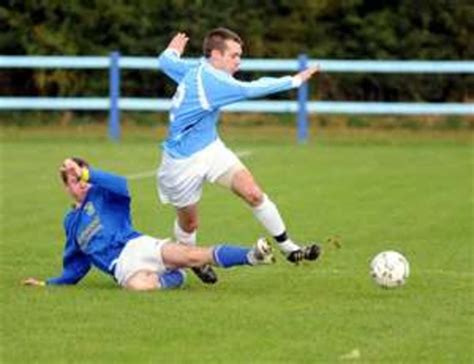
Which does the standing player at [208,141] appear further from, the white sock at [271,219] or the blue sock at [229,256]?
the blue sock at [229,256]

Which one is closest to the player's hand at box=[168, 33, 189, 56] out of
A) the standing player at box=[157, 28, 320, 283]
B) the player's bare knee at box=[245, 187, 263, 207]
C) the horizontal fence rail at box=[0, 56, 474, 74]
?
the standing player at box=[157, 28, 320, 283]

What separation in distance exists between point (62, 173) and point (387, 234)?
4.73m

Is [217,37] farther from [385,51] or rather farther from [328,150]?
[385,51]

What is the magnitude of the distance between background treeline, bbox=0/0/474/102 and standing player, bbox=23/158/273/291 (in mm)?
23746

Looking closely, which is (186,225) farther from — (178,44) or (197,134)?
(178,44)

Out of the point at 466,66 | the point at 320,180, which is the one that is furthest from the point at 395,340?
the point at 466,66

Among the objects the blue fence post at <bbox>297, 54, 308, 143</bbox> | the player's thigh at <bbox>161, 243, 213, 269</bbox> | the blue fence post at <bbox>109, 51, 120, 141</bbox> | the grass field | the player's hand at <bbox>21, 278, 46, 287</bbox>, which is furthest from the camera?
the blue fence post at <bbox>109, 51, 120, 141</bbox>

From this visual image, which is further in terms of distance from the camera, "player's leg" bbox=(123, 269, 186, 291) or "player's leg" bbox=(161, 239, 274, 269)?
"player's leg" bbox=(123, 269, 186, 291)

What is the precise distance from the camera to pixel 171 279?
11.1 meters

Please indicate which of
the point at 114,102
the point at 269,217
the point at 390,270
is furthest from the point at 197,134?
the point at 114,102

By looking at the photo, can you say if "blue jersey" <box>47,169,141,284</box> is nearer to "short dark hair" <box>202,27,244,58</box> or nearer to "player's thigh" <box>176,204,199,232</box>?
"player's thigh" <box>176,204,199,232</box>

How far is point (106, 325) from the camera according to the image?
373 inches

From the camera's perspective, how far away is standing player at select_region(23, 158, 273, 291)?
35.7 feet

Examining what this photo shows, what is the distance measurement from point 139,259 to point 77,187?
65cm
